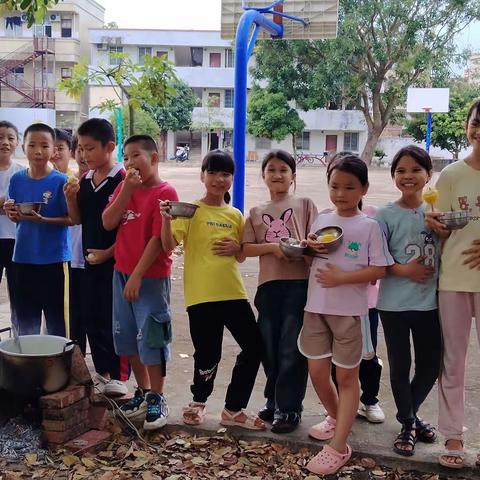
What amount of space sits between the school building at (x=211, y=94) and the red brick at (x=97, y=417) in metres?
38.5

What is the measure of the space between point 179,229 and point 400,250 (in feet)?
3.74

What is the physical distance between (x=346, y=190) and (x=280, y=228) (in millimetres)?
407

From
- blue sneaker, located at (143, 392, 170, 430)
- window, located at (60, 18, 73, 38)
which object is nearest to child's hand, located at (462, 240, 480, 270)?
blue sneaker, located at (143, 392, 170, 430)

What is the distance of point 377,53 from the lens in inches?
996

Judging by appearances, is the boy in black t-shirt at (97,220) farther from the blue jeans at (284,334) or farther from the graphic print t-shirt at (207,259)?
the blue jeans at (284,334)

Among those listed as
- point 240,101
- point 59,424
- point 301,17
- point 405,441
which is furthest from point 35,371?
point 301,17

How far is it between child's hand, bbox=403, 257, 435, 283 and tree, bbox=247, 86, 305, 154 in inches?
1174

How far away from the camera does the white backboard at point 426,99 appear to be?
25625 mm

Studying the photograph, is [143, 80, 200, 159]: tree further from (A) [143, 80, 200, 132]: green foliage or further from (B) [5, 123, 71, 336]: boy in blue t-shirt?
(B) [5, 123, 71, 336]: boy in blue t-shirt

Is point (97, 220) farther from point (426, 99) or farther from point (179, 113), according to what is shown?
point (179, 113)

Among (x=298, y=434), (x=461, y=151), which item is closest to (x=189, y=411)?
(x=298, y=434)

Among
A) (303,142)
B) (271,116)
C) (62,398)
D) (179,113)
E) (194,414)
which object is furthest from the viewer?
(303,142)

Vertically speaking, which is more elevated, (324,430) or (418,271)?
(418,271)

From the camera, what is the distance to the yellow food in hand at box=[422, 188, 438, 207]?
289cm
